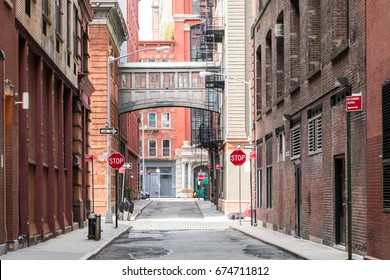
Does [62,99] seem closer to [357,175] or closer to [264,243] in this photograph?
[264,243]

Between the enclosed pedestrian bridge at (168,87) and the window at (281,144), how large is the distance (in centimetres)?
3128

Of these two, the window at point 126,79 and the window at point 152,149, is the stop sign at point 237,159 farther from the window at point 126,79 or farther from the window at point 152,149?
the window at point 152,149

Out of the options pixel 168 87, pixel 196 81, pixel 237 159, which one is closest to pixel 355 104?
pixel 237 159

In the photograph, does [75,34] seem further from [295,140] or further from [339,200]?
[339,200]

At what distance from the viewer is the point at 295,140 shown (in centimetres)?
2830

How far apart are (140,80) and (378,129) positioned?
49.2m

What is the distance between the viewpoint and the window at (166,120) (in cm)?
12200

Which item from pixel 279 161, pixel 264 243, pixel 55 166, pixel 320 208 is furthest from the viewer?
pixel 279 161

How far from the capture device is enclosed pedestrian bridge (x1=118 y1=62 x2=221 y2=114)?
63.9 m

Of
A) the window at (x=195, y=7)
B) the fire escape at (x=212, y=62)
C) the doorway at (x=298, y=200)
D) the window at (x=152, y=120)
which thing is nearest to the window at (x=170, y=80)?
the fire escape at (x=212, y=62)

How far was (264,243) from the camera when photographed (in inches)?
1022

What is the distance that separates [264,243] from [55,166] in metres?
8.23

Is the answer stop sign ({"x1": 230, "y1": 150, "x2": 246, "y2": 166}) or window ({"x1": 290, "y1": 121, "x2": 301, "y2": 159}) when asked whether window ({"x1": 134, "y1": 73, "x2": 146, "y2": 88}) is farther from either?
window ({"x1": 290, "y1": 121, "x2": 301, "y2": 159})

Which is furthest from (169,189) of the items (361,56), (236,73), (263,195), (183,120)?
(361,56)
